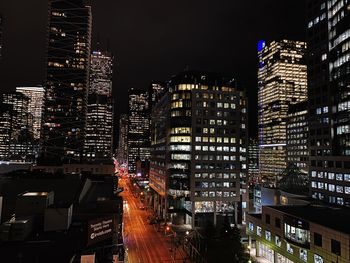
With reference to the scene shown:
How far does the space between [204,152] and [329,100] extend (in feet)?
149

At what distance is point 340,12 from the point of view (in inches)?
3861

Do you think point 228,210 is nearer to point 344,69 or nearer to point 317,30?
point 344,69

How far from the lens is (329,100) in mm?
99562

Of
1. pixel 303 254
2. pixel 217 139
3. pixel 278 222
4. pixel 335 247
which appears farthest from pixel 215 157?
pixel 335 247

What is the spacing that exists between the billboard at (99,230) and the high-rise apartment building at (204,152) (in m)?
60.7

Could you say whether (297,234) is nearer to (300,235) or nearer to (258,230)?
(300,235)

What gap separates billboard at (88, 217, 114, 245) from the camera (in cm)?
3688

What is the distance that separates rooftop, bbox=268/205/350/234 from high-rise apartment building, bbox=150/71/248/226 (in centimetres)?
3892

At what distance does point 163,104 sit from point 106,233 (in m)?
88.1

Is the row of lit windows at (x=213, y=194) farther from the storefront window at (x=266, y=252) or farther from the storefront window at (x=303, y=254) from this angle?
the storefront window at (x=303, y=254)

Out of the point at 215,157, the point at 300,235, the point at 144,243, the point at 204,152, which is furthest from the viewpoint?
the point at 215,157

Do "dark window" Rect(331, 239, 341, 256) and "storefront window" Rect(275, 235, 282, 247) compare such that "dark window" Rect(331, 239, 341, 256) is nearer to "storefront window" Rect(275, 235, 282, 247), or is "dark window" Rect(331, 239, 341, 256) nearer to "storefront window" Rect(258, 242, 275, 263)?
"storefront window" Rect(275, 235, 282, 247)

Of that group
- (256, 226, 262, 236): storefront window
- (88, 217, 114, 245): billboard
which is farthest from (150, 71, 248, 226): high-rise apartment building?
(88, 217, 114, 245): billboard

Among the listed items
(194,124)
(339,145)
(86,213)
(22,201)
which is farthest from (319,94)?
(22,201)
